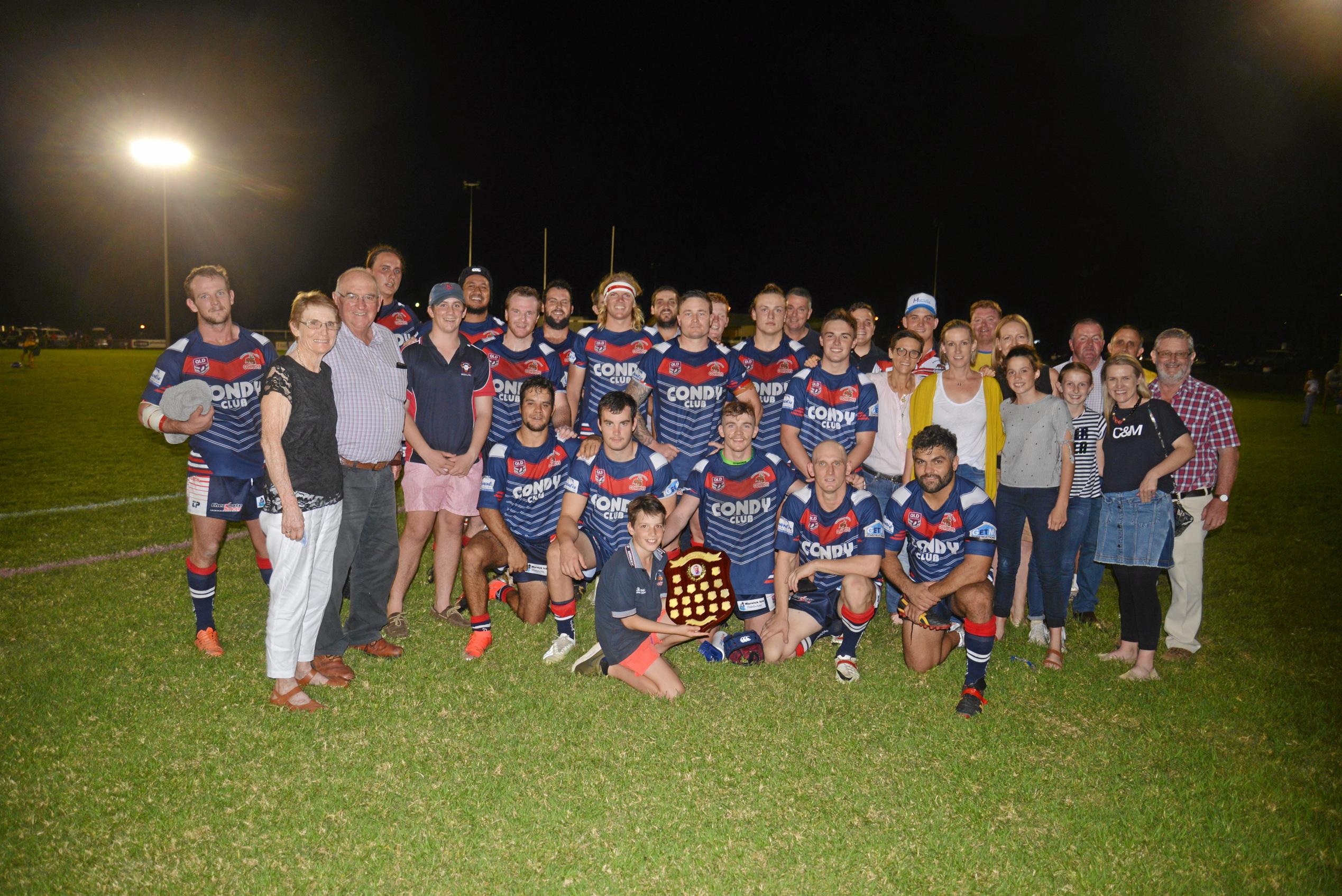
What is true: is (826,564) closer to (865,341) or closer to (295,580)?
(865,341)

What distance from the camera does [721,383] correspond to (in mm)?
5824

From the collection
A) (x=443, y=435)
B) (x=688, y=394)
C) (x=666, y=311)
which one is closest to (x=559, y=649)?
(x=443, y=435)

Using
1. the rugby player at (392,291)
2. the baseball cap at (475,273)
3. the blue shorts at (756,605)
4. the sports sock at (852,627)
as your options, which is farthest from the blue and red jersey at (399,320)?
the sports sock at (852,627)

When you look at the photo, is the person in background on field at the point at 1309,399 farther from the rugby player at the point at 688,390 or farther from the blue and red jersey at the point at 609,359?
the blue and red jersey at the point at 609,359

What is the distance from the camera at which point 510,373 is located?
244 inches

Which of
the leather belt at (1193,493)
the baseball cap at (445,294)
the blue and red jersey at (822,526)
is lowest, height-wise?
the blue and red jersey at (822,526)

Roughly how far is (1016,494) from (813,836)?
2.97 meters

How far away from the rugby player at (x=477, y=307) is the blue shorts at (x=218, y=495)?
2205 millimetres

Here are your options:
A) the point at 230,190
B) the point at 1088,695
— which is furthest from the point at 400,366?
the point at 230,190

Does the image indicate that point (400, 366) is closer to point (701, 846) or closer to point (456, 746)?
point (456, 746)

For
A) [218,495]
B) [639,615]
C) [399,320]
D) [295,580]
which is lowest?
[639,615]

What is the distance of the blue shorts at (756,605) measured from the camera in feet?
17.9

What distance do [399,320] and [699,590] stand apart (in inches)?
148

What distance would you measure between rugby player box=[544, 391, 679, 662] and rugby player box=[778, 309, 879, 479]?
1.05 meters
